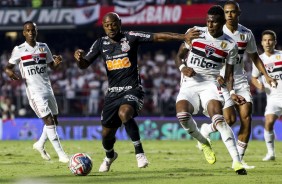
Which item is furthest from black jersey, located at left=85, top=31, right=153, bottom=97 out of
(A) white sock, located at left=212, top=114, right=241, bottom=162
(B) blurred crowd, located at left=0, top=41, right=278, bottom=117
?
(B) blurred crowd, located at left=0, top=41, right=278, bottom=117

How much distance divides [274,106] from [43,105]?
4558 millimetres

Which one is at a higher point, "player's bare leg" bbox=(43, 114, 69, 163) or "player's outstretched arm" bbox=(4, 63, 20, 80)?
"player's outstretched arm" bbox=(4, 63, 20, 80)

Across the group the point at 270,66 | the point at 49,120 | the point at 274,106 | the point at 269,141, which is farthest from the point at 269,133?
the point at 49,120

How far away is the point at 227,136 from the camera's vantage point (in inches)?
460

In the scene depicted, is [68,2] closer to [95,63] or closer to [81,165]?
[95,63]

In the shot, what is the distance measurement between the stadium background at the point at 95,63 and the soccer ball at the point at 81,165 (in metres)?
14.8

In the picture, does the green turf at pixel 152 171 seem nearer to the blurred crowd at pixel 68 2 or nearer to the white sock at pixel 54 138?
the white sock at pixel 54 138

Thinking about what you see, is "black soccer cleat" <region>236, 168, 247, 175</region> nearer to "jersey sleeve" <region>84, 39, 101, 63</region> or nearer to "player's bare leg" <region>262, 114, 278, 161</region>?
"jersey sleeve" <region>84, 39, 101, 63</region>

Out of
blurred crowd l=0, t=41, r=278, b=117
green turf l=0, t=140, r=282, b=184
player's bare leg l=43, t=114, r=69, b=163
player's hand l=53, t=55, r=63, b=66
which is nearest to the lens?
green turf l=0, t=140, r=282, b=184

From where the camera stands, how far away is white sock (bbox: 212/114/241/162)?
11594 mm

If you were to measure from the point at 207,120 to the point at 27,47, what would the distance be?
37.1ft

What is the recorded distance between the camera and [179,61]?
12.6m

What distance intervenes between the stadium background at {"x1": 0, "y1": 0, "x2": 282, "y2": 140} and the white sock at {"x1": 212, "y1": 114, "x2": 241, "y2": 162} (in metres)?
14.7

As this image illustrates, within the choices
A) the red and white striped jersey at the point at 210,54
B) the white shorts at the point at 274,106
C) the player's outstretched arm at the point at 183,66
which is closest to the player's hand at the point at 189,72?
the player's outstretched arm at the point at 183,66
